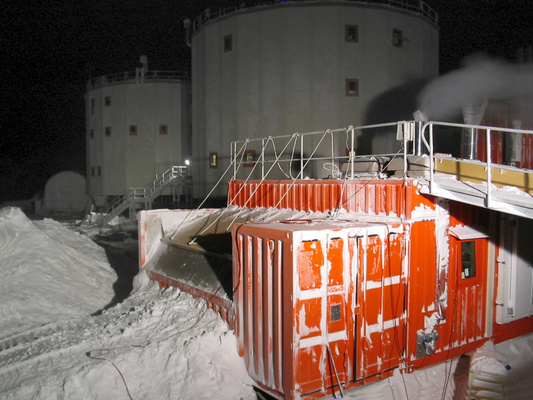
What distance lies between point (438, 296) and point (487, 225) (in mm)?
1791

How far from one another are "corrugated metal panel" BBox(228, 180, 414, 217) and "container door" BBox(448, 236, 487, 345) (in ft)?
4.29

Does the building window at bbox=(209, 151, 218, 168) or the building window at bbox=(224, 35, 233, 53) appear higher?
the building window at bbox=(224, 35, 233, 53)

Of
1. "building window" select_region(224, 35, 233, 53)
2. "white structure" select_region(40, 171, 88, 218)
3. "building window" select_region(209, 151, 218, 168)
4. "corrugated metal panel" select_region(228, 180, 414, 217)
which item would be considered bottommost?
"white structure" select_region(40, 171, 88, 218)

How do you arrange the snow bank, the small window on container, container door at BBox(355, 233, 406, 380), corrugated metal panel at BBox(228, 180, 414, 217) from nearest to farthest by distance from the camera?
container door at BBox(355, 233, 406, 380)
corrugated metal panel at BBox(228, 180, 414, 217)
the small window on container
the snow bank

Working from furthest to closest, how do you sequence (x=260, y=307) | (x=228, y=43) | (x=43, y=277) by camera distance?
(x=228, y=43)
(x=43, y=277)
(x=260, y=307)

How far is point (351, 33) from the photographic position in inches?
760

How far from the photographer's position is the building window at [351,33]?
1920cm

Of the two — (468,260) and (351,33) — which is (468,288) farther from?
(351,33)

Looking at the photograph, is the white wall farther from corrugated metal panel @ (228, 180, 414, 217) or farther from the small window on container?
the small window on container

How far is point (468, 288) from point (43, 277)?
9298mm

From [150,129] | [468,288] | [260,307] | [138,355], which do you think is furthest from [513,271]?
[150,129]

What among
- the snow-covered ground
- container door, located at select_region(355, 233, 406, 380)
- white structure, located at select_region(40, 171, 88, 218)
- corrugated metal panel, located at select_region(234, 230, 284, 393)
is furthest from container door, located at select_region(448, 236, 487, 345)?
white structure, located at select_region(40, 171, 88, 218)

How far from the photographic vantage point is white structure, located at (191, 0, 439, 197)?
19047 millimetres

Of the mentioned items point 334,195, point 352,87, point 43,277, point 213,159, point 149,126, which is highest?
point 352,87
